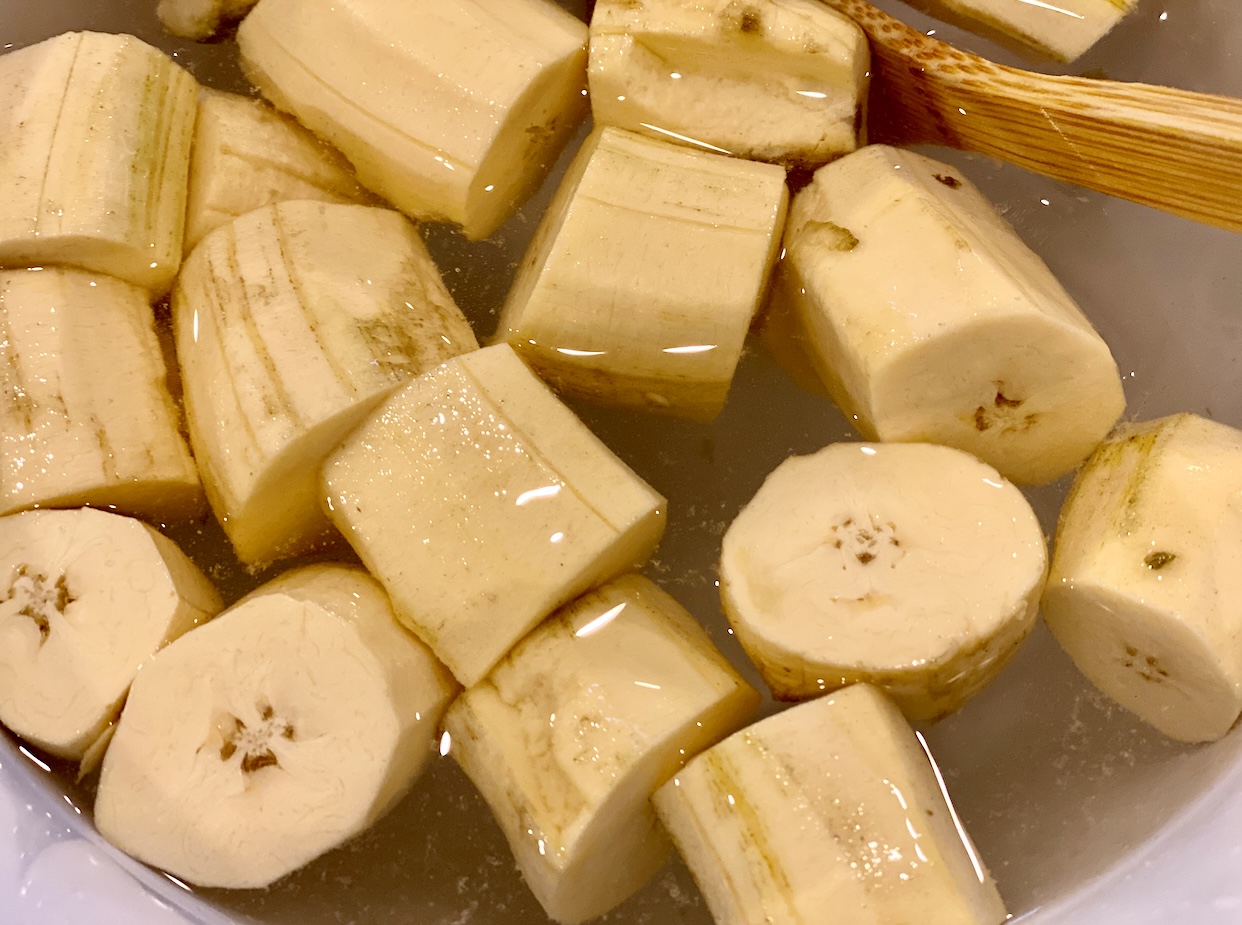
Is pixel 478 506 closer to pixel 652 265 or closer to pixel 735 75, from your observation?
pixel 652 265

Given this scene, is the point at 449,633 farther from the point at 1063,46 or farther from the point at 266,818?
the point at 1063,46

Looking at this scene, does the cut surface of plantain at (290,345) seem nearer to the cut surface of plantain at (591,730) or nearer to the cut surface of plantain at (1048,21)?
the cut surface of plantain at (591,730)

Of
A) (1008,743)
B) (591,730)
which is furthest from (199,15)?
(1008,743)

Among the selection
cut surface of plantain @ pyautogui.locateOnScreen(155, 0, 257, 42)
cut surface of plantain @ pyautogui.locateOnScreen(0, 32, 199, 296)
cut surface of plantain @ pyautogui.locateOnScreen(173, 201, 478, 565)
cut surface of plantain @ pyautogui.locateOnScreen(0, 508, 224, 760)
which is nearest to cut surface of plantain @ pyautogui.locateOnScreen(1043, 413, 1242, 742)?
cut surface of plantain @ pyautogui.locateOnScreen(173, 201, 478, 565)

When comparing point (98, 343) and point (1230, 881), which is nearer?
point (1230, 881)

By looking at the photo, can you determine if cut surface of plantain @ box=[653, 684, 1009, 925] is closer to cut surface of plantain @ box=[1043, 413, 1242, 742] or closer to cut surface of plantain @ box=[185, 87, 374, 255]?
cut surface of plantain @ box=[1043, 413, 1242, 742]

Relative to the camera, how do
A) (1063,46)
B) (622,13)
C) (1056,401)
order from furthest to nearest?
(1063,46), (622,13), (1056,401)

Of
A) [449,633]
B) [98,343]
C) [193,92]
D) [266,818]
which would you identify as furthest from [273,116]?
[266,818]
